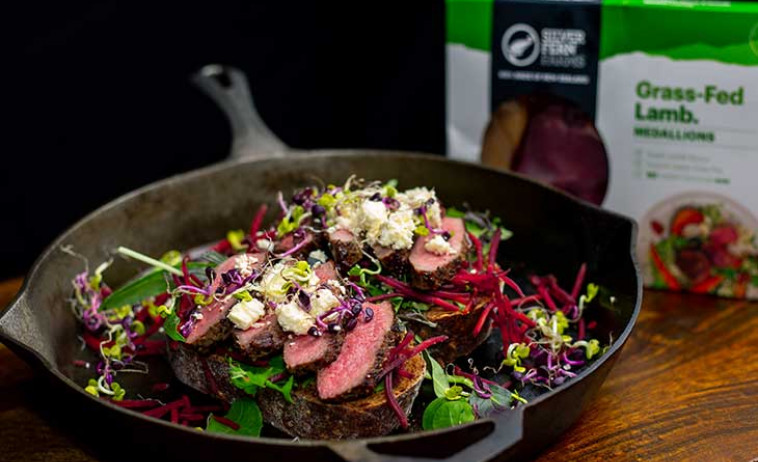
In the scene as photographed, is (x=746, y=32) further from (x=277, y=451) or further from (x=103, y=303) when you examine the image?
(x=103, y=303)

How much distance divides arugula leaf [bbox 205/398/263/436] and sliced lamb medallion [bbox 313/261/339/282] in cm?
→ 32

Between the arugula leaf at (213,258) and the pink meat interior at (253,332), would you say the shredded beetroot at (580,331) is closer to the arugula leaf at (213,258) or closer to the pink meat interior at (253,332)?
the pink meat interior at (253,332)

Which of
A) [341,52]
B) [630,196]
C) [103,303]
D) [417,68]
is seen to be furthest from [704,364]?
[341,52]

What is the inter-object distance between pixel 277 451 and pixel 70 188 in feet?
8.30

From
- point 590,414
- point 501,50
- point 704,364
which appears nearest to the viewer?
point 590,414

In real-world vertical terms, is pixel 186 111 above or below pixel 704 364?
above

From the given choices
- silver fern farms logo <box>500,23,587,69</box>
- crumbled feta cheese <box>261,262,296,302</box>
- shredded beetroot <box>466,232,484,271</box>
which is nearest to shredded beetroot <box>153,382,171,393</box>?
crumbled feta cheese <box>261,262,296,302</box>

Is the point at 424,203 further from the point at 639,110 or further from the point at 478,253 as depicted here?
the point at 639,110

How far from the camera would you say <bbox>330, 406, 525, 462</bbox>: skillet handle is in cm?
154

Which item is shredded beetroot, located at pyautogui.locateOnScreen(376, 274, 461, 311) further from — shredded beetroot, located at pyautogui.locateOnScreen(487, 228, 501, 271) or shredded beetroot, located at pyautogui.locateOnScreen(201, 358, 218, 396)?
shredded beetroot, located at pyautogui.locateOnScreen(201, 358, 218, 396)

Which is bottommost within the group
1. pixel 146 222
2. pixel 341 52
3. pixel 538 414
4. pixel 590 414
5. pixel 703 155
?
pixel 590 414

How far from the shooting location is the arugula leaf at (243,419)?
74.9 inches

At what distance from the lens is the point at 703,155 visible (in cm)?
249

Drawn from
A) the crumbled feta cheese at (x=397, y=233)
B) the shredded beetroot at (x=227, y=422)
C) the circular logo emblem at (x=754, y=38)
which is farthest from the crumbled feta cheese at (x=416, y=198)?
the circular logo emblem at (x=754, y=38)
